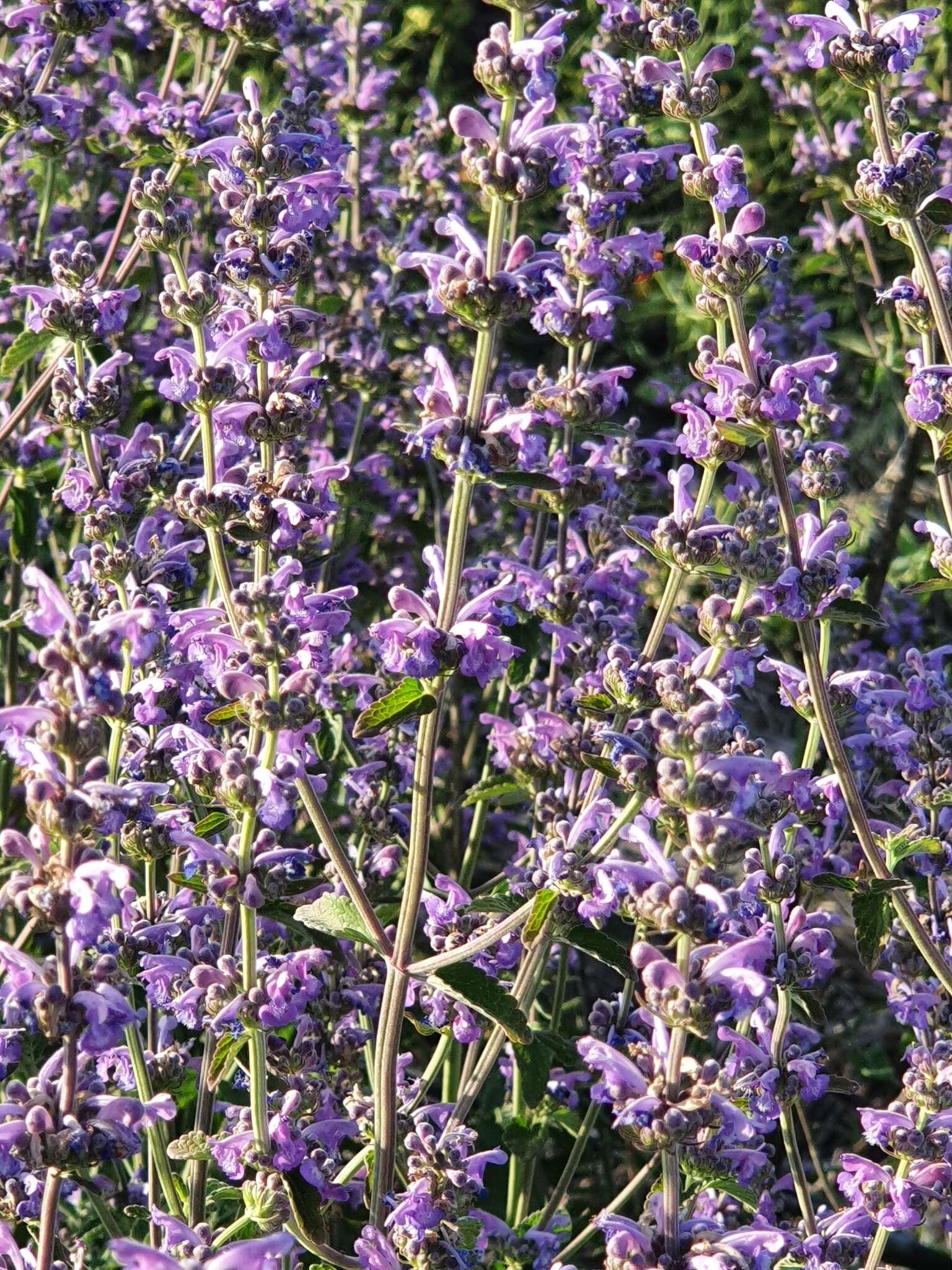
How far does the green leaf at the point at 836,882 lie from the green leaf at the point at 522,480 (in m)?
1.03

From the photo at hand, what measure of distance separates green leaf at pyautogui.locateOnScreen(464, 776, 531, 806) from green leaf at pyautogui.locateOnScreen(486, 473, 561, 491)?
3.93ft

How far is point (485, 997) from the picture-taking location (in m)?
2.69

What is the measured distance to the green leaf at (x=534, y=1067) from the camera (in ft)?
10.2

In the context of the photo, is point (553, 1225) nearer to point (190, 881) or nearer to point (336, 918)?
point (336, 918)

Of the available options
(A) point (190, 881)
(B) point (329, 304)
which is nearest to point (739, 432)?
(A) point (190, 881)

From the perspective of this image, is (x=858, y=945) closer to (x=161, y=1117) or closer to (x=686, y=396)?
(x=161, y=1117)

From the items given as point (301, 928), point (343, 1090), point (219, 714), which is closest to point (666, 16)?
point (219, 714)

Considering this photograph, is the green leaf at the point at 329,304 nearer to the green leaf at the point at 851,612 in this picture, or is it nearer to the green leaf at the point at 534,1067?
the green leaf at the point at 851,612

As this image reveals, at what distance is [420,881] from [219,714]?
489 millimetres

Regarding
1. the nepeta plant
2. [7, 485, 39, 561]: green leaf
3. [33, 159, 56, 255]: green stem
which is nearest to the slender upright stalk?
the nepeta plant

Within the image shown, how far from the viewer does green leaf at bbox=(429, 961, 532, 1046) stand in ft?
8.76

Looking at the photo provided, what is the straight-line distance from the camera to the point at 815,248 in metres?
6.23

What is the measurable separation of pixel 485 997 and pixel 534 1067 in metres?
0.51

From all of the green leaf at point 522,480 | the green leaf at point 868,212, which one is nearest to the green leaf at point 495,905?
the green leaf at point 522,480
